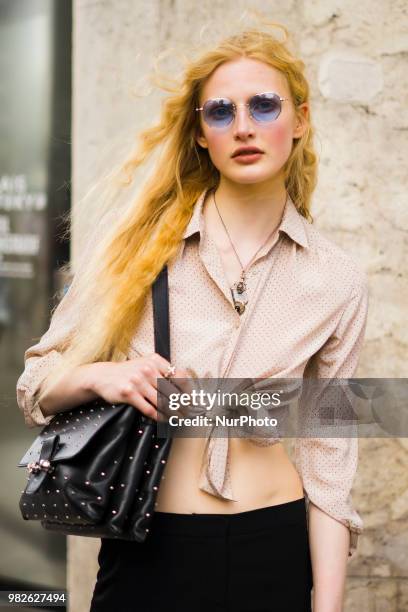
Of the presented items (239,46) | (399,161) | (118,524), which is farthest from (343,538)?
(399,161)

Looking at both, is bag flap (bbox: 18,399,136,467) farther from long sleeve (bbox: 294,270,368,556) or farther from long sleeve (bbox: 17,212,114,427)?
long sleeve (bbox: 294,270,368,556)

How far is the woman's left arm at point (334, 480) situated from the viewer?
2152 millimetres

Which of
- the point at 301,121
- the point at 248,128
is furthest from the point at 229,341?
the point at 301,121

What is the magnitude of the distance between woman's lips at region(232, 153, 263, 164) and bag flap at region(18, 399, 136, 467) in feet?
2.19

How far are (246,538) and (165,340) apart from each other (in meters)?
0.50

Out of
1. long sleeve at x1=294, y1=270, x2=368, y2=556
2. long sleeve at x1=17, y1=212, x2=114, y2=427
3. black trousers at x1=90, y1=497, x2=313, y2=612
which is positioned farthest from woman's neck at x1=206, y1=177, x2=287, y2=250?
black trousers at x1=90, y1=497, x2=313, y2=612

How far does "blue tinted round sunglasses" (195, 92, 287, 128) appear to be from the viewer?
2.11 meters

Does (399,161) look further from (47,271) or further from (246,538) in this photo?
(246,538)

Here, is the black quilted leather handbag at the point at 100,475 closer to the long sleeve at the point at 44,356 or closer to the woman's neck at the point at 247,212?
the long sleeve at the point at 44,356

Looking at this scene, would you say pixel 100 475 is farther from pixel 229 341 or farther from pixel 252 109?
pixel 252 109

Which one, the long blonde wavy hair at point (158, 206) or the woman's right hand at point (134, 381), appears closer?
the woman's right hand at point (134, 381)

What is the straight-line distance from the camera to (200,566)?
6.43ft

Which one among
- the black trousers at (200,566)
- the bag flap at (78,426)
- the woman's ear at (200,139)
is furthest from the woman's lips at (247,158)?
the black trousers at (200,566)

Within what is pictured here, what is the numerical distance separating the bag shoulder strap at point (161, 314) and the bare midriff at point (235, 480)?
23 centimetres
